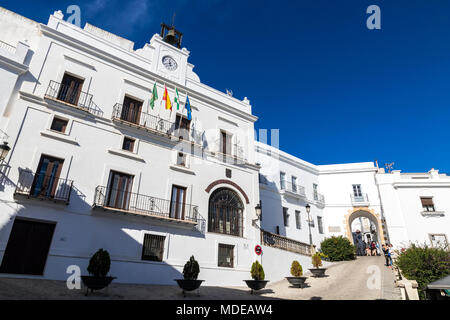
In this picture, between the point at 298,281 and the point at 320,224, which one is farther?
the point at 320,224

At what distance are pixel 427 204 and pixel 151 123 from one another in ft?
79.9

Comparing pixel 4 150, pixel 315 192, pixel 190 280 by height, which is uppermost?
pixel 315 192

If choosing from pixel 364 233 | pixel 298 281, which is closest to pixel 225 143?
pixel 298 281

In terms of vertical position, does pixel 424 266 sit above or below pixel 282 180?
below

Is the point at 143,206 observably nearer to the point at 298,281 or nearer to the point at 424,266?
the point at 298,281

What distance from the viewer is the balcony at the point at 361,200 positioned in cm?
2712

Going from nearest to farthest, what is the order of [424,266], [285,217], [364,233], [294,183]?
1. [424,266]
2. [285,217]
3. [294,183]
4. [364,233]

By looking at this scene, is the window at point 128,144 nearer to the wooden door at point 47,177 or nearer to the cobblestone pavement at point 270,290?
the wooden door at point 47,177

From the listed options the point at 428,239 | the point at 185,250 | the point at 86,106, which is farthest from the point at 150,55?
the point at 428,239

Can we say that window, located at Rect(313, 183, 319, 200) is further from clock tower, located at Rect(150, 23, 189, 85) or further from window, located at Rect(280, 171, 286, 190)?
clock tower, located at Rect(150, 23, 189, 85)

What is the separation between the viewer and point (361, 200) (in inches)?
1079

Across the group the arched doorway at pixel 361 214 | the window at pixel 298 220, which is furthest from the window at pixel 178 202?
the arched doorway at pixel 361 214

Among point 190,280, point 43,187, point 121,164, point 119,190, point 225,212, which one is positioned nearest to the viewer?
point 190,280

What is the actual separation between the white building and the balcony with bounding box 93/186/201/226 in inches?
2.2
